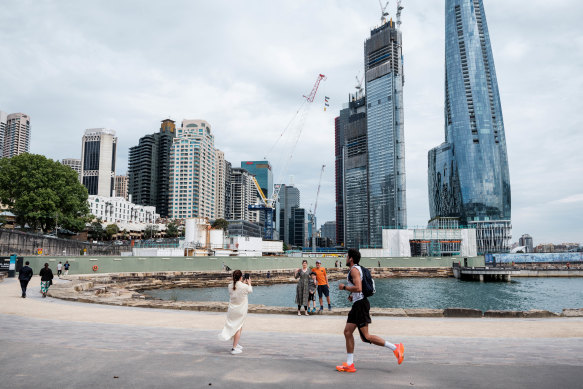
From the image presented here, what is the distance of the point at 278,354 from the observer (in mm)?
7035

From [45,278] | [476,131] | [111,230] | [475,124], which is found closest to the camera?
[45,278]

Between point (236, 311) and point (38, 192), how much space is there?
235ft

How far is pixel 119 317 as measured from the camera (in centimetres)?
1218

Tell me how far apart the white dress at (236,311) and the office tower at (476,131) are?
186 meters

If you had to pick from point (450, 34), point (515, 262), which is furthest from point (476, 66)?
A: point (515, 262)

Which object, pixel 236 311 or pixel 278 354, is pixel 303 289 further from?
pixel 278 354

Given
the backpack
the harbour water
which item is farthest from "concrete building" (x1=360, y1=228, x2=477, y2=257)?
the backpack

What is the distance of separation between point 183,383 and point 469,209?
202m

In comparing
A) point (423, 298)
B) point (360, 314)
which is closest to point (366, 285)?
point (360, 314)

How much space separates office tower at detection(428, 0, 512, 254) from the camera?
584ft

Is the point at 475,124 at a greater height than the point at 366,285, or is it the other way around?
the point at 475,124

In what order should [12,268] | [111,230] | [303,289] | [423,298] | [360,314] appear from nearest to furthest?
1. [360,314]
2. [303,289]
3. [12,268]
4. [423,298]
5. [111,230]

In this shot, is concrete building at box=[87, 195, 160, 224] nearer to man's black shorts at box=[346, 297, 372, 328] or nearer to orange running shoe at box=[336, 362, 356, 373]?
man's black shorts at box=[346, 297, 372, 328]

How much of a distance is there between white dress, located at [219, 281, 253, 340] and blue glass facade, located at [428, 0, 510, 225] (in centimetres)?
18293
